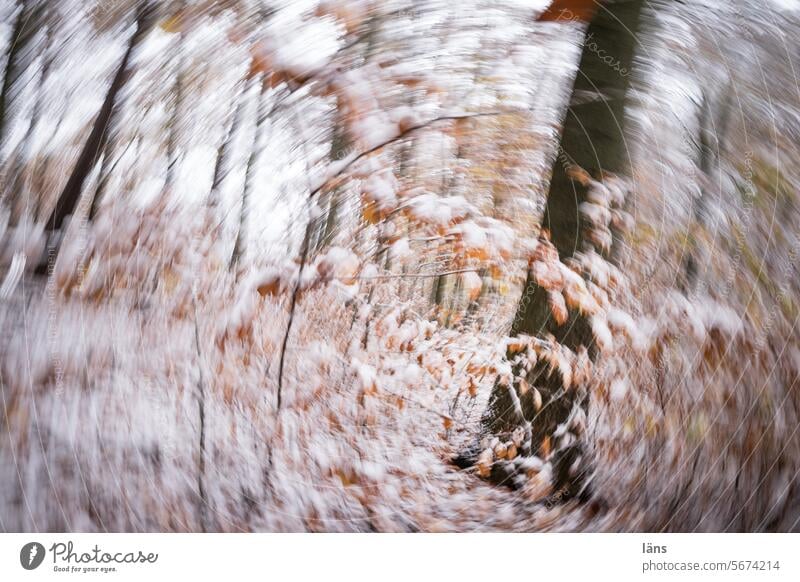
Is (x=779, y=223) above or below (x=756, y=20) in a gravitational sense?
below

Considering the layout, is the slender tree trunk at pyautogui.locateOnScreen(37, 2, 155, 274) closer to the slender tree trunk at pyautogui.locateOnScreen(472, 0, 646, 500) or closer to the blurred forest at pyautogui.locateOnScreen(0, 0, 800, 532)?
the blurred forest at pyautogui.locateOnScreen(0, 0, 800, 532)

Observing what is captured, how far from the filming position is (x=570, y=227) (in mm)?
897

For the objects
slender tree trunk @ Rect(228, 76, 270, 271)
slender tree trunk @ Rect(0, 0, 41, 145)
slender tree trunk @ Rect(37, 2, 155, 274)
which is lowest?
slender tree trunk @ Rect(228, 76, 270, 271)

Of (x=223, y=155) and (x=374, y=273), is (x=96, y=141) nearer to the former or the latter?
(x=223, y=155)

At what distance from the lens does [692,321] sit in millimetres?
900

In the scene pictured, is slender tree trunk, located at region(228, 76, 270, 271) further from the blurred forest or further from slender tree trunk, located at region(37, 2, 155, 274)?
slender tree trunk, located at region(37, 2, 155, 274)

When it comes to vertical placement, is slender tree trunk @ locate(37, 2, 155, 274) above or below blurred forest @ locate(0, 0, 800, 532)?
above

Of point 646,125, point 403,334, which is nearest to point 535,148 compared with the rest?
point 646,125

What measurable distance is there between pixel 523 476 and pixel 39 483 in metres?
0.89
